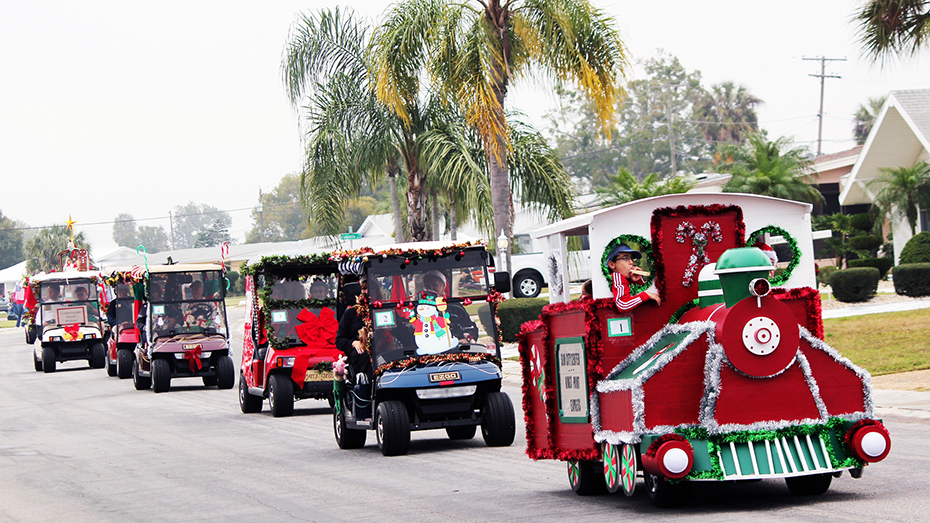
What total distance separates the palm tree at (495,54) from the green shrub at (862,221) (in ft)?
62.7

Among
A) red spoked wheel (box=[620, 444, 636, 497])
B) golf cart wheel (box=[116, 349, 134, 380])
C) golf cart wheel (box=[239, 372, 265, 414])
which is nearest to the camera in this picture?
red spoked wheel (box=[620, 444, 636, 497])

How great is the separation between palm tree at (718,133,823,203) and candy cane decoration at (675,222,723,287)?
105ft

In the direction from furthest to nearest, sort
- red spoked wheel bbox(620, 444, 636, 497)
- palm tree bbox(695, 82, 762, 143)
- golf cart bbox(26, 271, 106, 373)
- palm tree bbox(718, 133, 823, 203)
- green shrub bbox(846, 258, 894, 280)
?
1. palm tree bbox(695, 82, 762, 143)
2. palm tree bbox(718, 133, 823, 203)
3. green shrub bbox(846, 258, 894, 280)
4. golf cart bbox(26, 271, 106, 373)
5. red spoked wheel bbox(620, 444, 636, 497)

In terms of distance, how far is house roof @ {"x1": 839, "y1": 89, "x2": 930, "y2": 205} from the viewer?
35500 millimetres

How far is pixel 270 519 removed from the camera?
8.74m

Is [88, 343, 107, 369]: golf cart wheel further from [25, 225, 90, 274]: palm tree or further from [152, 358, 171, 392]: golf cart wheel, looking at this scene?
[25, 225, 90, 274]: palm tree

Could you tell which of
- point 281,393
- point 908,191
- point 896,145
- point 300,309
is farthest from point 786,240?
point 896,145

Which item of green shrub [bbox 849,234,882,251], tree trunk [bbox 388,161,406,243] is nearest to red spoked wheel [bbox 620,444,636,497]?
tree trunk [bbox 388,161,406,243]

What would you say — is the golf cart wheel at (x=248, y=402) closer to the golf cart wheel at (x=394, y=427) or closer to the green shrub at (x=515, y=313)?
the golf cart wheel at (x=394, y=427)

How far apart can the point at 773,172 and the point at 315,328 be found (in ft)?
88.3

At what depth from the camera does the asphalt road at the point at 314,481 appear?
8039 millimetres

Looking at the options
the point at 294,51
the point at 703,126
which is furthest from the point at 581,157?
the point at 294,51

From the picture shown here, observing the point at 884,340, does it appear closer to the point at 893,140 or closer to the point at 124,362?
the point at 124,362

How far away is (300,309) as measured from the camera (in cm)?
1783
